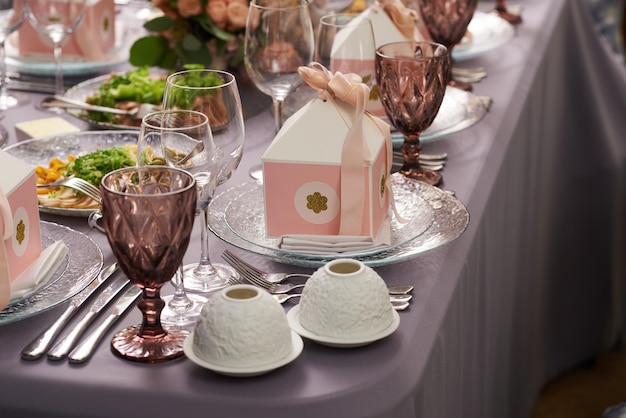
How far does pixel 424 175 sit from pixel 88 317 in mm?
576

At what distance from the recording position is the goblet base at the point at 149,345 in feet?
3.12

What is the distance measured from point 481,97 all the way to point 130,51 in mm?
646

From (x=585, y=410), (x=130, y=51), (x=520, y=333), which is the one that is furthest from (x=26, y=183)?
(x=585, y=410)

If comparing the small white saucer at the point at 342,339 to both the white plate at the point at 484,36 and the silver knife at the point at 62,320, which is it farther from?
the white plate at the point at 484,36

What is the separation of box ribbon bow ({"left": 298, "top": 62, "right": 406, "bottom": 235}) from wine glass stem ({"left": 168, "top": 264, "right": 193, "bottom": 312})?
0.68 feet

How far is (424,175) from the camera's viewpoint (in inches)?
56.1

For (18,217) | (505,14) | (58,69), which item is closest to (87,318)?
(18,217)

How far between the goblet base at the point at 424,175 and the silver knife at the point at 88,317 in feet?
1.54

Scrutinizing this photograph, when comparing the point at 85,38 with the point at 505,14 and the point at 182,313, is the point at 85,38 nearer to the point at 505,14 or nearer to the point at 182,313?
the point at 505,14

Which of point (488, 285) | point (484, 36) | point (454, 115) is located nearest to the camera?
point (488, 285)

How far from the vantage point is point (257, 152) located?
5.12 ft

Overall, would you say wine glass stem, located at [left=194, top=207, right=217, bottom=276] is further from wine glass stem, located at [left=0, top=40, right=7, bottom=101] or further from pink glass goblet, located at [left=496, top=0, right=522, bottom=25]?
pink glass goblet, located at [left=496, top=0, right=522, bottom=25]

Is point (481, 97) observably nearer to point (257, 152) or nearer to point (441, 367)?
point (257, 152)

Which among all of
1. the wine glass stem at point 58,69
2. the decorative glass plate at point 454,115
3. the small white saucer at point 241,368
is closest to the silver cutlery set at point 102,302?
the small white saucer at point 241,368
